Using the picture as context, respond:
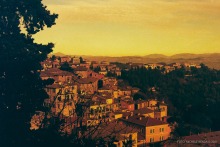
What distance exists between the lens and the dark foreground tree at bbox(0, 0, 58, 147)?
9.07 meters

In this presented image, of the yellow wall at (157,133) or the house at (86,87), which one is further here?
the yellow wall at (157,133)

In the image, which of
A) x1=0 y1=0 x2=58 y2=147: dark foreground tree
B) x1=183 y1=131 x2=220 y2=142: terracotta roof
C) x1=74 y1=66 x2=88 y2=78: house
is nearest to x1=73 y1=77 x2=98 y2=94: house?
x1=0 y1=0 x2=58 y2=147: dark foreground tree

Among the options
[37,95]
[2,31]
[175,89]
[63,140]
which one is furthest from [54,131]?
[175,89]

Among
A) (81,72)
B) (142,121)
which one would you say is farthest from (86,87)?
(81,72)

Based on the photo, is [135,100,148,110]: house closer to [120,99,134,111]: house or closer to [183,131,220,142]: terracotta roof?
[120,99,134,111]: house

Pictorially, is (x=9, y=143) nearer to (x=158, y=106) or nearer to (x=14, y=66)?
(x=14, y=66)

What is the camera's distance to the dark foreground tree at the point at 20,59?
357 inches

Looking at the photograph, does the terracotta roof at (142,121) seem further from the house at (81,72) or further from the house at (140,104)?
the house at (81,72)

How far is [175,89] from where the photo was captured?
2606 inches

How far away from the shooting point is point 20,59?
1020 cm

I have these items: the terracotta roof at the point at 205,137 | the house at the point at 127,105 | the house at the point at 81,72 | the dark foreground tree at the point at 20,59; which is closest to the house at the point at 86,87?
the dark foreground tree at the point at 20,59

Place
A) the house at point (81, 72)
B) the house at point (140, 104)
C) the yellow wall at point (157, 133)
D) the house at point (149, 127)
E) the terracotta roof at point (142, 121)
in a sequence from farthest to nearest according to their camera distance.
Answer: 1. the house at point (81, 72)
2. the house at point (140, 104)
3. the terracotta roof at point (142, 121)
4. the yellow wall at point (157, 133)
5. the house at point (149, 127)

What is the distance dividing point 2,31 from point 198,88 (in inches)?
2376

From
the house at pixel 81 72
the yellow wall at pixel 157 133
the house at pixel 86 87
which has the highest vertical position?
the house at pixel 86 87
